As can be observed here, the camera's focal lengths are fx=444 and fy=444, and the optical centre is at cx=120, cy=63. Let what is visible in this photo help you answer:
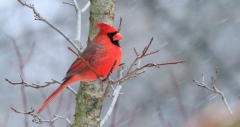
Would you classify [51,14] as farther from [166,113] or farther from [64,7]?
[166,113]

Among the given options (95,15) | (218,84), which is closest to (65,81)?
(95,15)

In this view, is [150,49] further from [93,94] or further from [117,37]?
[117,37]

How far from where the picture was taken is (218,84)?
5574mm

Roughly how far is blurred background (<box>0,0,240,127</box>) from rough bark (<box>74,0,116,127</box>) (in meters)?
2.88

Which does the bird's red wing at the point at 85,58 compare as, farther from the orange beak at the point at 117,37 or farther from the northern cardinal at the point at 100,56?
the orange beak at the point at 117,37

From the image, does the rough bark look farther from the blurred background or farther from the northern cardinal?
the blurred background

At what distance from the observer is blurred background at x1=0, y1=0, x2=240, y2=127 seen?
5367mm

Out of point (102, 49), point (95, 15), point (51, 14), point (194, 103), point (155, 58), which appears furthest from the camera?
point (51, 14)

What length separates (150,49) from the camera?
233 inches

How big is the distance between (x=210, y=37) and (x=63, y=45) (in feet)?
6.74

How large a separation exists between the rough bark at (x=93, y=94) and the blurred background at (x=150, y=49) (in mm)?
2884

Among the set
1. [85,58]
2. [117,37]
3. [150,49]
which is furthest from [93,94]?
[150,49]

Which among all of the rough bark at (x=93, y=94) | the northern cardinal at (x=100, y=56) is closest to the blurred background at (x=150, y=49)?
the rough bark at (x=93, y=94)

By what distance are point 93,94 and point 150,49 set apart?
391 cm
